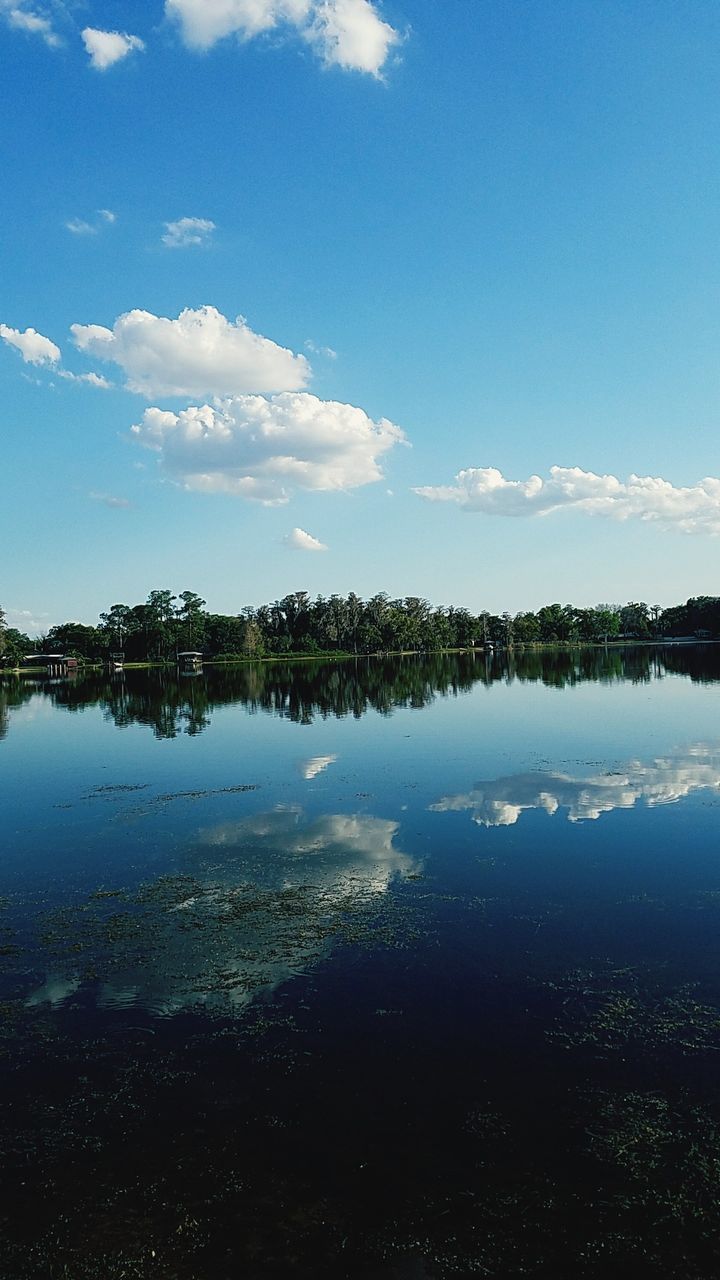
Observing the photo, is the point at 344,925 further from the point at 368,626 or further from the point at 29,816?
→ the point at 368,626

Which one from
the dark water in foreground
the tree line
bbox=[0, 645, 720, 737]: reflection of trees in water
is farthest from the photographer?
the tree line

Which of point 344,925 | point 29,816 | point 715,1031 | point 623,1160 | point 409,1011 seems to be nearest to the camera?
point 623,1160

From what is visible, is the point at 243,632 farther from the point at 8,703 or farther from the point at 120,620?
the point at 8,703

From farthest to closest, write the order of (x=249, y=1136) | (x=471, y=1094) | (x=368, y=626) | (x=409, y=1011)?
(x=368, y=626)
(x=409, y=1011)
(x=471, y=1094)
(x=249, y=1136)

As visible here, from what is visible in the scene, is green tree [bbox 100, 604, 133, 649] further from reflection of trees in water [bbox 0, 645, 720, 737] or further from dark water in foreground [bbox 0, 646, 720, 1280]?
dark water in foreground [bbox 0, 646, 720, 1280]

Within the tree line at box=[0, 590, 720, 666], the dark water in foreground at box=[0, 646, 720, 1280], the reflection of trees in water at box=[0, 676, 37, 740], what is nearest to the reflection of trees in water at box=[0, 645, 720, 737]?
the reflection of trees in water at box=[0, 676, 37, 740]

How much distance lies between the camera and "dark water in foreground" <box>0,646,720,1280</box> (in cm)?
630

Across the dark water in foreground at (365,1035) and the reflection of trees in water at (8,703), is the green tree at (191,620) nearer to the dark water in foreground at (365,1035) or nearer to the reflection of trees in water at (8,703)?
the reflection of trees in water at (8,703)

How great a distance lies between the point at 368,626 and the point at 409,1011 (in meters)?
163

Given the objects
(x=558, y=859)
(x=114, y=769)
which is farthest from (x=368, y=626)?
(x=558, y=859)

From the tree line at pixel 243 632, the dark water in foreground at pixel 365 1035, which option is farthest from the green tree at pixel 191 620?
the dark water in foreground at pixel 365 1035

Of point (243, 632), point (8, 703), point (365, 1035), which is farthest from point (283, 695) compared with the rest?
point (243, 632)

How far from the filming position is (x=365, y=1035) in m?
9.37

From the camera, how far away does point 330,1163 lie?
708 cm
